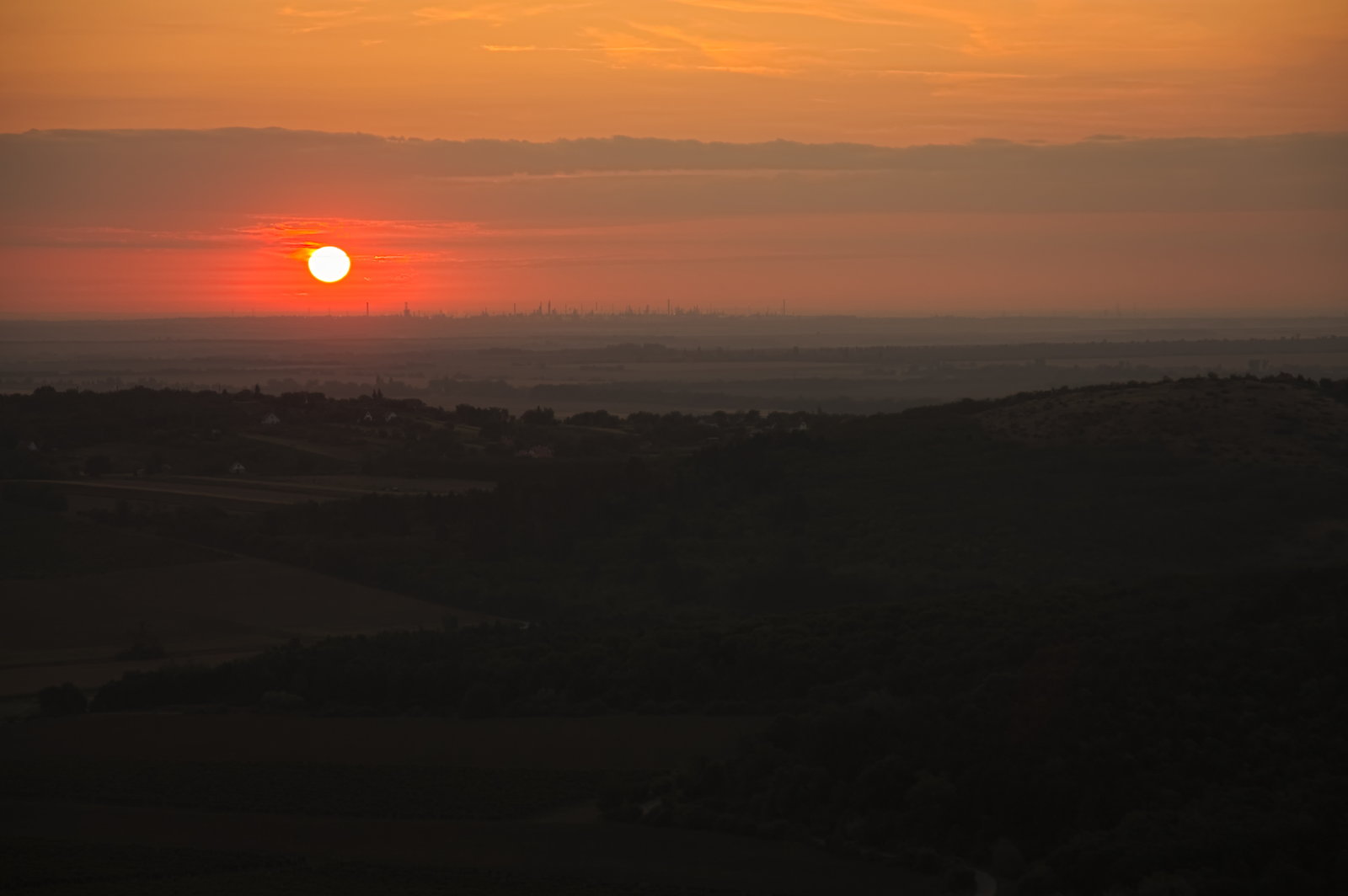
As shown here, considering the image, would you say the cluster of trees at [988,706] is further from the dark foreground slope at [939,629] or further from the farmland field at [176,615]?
the farmland field at [176,615]

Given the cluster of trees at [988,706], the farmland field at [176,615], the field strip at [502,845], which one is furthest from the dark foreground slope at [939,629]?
the farmland field at [176,615]

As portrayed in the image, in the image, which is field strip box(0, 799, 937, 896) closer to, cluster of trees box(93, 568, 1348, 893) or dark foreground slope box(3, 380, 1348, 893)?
dark foreground slope box(3, 380, 1348, 893)

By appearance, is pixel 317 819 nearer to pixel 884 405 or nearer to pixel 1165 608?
pixel 1165 608

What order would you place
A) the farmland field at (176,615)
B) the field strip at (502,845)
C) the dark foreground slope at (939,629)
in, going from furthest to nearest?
the farmland field at (176,615) < the dark foreground slope at (939,629) < the field strip at (502,845)

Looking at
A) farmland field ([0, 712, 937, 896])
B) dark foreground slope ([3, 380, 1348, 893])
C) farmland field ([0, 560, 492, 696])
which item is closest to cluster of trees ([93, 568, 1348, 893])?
dark foreground slope ([3, 380, 1348, 893])

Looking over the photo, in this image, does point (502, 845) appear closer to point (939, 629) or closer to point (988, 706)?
point (988, 706)

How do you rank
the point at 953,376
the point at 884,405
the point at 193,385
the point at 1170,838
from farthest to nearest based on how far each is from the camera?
the point at 953,376, the point at 193,385, the point at 884,405, the point at 1170,838

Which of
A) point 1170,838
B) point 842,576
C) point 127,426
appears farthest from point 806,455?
point 1170,838

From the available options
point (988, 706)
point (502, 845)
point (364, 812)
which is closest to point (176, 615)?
point (364, 812)
